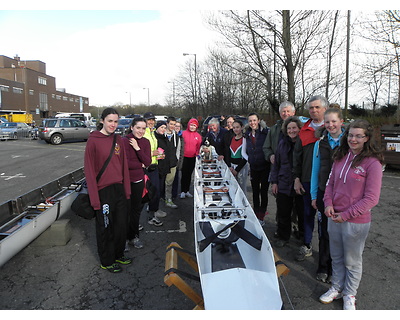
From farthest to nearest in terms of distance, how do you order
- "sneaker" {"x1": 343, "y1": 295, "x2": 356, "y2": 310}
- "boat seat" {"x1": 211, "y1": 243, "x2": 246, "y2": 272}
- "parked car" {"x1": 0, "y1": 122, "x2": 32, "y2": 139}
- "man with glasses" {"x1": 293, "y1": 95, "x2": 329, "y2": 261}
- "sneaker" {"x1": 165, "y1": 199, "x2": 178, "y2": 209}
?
1. "parked car" {"x1": 0, "y1": 122, "x2": 32, "y2": 139}
2. "sneaker" {"x1": 165, "y1": 199, "x2": 178, "y2": 209}
3. "man with glasses" {"x1": 293, "y1": 95, "x2": 329, "y2": 261}
4. "boat seat" {"x1": 211, "y1": 243, "x2": 246, "y2": 272}
5. "sneaker" {"x1": 343, "y1": 295, "x2": 356, "y2": 310}

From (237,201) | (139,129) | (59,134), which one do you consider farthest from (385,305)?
(59,134)

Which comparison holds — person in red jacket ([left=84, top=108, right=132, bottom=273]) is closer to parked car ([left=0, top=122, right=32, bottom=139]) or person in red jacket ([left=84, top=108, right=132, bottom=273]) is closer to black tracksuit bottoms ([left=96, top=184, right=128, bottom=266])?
black tracksuit bottoms ([left=96, top=184, right=128, bottom=266])

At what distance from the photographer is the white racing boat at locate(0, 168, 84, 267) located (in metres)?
3.71

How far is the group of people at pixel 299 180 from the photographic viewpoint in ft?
9.04

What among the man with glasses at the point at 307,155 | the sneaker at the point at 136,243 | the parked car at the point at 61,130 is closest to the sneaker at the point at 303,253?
the man with glasses at the point at 307,155

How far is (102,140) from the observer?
3371 mm

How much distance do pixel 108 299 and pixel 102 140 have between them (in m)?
1.88

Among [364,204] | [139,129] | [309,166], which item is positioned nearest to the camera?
[364,204]

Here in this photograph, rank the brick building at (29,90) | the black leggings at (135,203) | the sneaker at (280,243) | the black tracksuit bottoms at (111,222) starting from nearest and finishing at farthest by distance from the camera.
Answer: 1. the black tracksuit bottoms at (111,222)
2. the black leggings at (135,203)
3. the sneaker at (280,243)
4. the brick building at (29,90)

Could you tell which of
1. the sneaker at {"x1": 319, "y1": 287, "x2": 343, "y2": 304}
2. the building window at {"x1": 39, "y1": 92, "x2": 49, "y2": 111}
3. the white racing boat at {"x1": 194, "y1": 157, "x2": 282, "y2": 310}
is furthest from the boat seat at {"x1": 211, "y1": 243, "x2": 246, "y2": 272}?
the building window at {"x1": 39, "y1": 92, "x2": 49, "y2": 111}

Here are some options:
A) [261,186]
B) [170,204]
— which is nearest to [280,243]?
[261,186]

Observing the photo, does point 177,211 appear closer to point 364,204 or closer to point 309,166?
point 309,166

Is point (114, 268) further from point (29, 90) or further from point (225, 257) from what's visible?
point (29, 90)

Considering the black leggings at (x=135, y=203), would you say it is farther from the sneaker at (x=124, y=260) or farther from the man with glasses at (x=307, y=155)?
the man with glasses at (x=307, y=155)
